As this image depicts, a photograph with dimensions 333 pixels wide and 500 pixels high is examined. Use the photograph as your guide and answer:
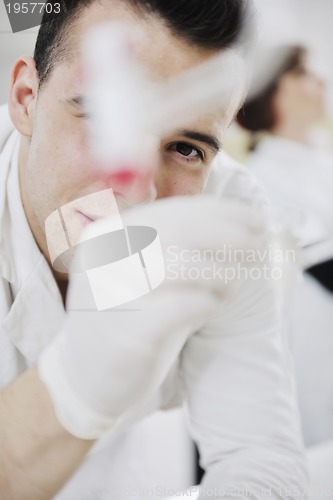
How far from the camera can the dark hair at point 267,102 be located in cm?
57

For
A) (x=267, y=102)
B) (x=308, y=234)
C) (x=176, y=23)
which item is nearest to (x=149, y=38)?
(x=176, y=23)

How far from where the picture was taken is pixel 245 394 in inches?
21.8

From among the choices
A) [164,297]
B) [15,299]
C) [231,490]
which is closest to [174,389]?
[231,490]

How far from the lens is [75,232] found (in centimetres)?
45

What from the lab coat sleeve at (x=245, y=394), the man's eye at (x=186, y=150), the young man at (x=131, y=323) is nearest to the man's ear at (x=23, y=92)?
the young man at (x=131, y=323)

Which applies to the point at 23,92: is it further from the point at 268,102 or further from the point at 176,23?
the point at 268,102

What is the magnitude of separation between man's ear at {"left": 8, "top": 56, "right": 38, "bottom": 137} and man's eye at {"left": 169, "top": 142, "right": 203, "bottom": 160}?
13 centimetres

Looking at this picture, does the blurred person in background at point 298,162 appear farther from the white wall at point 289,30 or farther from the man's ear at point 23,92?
the man's ear at point 23,92

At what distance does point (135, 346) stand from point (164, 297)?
1.5 inches

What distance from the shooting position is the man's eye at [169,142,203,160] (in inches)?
18.2

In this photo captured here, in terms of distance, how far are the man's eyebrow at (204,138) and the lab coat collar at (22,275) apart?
0.16 metres

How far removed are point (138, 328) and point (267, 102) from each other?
15.3 inches

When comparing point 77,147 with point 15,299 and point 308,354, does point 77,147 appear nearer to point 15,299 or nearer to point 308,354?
point 15,299

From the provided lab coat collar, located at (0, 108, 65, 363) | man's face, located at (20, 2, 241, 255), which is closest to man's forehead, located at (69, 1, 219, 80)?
man's face, located at (20, 2, 241, 255)
